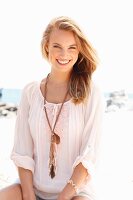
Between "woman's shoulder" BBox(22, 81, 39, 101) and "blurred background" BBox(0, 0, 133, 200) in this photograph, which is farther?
"blurred background" BBox(0, 0, 133, 200)

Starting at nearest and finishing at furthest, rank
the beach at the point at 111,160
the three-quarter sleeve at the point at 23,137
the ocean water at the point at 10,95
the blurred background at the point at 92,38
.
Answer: the three-quarter sleeve at the point at 23,137 → the beach at the point at 111,160 → the blurred background at the point at 92,38 → the ocean water at the point at 10,95

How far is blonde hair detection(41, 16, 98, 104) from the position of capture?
1.12 m

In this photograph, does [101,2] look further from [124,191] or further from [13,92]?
[124,191]

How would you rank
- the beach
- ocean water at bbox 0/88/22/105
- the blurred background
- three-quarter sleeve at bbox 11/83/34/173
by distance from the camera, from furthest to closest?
1. ocean water at bbox 0/88/22/105
2. the blurred background
3. the beach
4. three-quarter sleeve at bbox 11/83/34/173

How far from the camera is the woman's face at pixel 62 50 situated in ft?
3.71

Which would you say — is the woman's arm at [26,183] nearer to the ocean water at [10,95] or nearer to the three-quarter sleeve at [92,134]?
the three-quarter sleeve at [92,134]

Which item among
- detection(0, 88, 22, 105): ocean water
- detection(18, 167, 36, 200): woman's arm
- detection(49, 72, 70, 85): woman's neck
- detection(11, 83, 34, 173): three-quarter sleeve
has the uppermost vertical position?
detection(49, 72, 70, 85): woman's neck

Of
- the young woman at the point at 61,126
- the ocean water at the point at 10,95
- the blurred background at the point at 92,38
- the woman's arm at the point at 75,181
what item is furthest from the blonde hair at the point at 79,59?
the ocean water at the point at 10,95

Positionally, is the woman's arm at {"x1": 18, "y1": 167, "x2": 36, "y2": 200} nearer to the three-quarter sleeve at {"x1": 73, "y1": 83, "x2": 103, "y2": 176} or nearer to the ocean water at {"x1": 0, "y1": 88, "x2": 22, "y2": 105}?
the three-quarter sleeve at {"x1": 73, "y1": 83, "x2": 103, "y2": 176}

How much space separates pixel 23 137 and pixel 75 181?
0.24m

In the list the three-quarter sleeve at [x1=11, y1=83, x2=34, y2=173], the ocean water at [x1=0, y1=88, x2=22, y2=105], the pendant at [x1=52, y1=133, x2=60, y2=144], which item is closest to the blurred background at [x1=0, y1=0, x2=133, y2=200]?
the ocean water at [x1=0, y1=88, x2=22, y2=105]

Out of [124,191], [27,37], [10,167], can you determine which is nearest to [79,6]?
[27,37]

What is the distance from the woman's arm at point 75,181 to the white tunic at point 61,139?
0.02m

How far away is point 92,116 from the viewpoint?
45.4 inches
